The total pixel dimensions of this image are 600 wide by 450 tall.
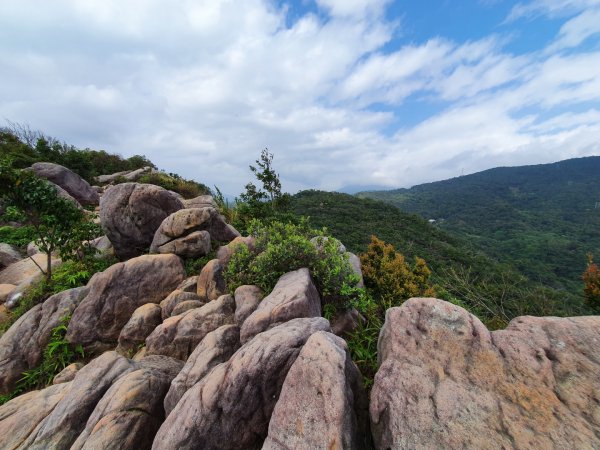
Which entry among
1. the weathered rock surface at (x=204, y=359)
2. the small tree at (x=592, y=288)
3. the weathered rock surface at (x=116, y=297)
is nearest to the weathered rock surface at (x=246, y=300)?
the weathered rock surface at (x=204, y=359)

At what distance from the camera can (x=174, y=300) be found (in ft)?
25.7

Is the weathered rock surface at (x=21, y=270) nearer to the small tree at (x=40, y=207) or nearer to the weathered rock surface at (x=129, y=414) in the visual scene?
the small tree at (x=40, y=207)

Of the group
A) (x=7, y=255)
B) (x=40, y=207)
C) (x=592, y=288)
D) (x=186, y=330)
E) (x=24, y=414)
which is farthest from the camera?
(x=7, y=255)

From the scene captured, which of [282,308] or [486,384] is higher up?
[282,308]

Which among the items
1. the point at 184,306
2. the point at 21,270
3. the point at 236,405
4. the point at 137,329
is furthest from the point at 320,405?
the point at 21,270

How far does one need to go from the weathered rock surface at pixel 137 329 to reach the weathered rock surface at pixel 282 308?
12.4ft

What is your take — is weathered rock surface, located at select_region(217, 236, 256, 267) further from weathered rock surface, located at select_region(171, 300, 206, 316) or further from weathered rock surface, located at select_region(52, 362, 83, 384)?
weathered rock surface, located at select_region(52, 362, 83, 384)

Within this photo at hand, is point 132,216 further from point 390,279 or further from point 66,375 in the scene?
point 390,279

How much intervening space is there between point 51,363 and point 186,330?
179 inches

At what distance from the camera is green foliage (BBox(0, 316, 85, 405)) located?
290 inches

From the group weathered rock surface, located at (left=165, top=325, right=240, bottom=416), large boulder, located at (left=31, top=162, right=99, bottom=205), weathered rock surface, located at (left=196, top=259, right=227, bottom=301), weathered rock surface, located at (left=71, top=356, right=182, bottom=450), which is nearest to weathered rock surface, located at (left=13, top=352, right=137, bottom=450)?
weathered rock surface, located at (left=71, top=356, right=182, bottom=450)

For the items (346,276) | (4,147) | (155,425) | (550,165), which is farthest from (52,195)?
(550,165)

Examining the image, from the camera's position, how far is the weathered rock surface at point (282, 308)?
5.20 metres

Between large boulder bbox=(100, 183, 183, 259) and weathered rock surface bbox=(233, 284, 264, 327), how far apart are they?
658 centimetres
